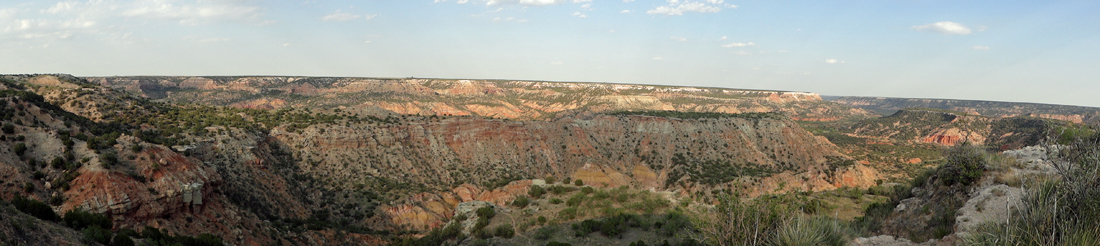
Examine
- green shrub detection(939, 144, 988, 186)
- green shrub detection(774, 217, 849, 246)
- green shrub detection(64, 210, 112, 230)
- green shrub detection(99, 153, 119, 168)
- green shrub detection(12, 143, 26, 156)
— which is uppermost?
green shrub detection(939, 144, 988, 186)

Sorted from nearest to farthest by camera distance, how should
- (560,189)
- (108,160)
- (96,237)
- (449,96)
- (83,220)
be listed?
(96,237) < (83,220) < (108,160) < (560,189) < (449,96)

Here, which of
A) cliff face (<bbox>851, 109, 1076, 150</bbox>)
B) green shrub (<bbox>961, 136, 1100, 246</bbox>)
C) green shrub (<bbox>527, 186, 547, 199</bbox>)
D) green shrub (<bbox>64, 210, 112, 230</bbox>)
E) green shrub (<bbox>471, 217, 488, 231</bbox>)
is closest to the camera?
green shrub (<bbox>961, 136, 1100, 246</bbox>)

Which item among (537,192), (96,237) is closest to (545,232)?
(537,192)

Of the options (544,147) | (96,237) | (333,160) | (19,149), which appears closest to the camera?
(96,237)

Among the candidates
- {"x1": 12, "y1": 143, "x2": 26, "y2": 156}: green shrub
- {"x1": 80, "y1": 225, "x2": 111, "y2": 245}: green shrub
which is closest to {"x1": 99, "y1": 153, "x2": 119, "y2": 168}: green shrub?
{"x1": 12, "y1": 143, "x2": 26, "y2": 156}: green shrub

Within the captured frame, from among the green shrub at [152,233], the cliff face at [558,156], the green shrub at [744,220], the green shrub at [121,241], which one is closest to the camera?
the green shrub at [744,220]

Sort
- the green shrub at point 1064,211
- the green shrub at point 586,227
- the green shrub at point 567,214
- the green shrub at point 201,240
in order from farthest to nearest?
the green shrub at point 567,214 → the green shrub at point 586,227 → the green shrub at point 201,240 → the green shrub at point 1064,211

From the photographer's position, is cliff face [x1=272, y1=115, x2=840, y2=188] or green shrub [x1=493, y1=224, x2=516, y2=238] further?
cliff face [x1=272, y1=115, x2=840, y2=188]

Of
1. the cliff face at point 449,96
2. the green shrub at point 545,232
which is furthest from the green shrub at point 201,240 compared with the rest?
the cliff face at point 449,96

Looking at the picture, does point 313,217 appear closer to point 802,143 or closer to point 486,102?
point 802,143

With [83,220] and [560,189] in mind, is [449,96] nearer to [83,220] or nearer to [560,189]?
[560,189]

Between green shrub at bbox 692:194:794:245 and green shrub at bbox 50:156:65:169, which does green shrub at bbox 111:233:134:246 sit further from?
green shrub at bbox 692:194:794:245

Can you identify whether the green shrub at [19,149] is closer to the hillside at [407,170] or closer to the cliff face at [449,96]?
the hillside at [407,170]

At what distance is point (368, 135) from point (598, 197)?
29533mm
